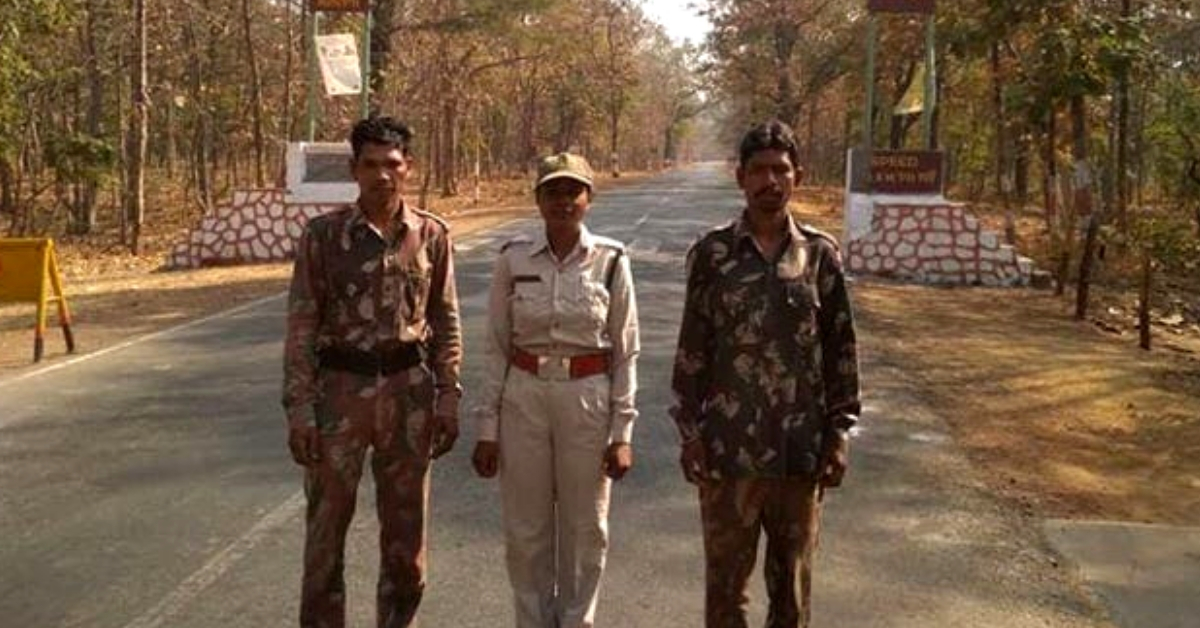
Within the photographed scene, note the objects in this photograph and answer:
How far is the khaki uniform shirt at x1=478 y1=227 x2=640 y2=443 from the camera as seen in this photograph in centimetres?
351

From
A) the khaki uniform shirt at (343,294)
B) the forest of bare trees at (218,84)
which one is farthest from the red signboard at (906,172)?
the khaki uniform shirt at (343,294)

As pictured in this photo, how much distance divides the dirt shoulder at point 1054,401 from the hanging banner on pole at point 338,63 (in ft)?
29.8

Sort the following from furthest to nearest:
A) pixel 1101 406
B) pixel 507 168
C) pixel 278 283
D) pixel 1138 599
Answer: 1. pixel 507 168
2. pixel 278 283
3. pixel 1101 406
4. pixel 1138 599

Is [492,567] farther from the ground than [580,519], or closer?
closer

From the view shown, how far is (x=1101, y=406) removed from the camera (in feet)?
29.1

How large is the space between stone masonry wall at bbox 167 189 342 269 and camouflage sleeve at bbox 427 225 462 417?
1482 centimetres

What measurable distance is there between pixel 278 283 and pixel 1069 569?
1218cm

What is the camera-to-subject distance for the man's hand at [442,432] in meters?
3.72

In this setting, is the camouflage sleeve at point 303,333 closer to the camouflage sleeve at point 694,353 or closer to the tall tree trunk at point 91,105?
the camouflage sleeve at point 694,353

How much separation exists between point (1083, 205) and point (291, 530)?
12.7 meters

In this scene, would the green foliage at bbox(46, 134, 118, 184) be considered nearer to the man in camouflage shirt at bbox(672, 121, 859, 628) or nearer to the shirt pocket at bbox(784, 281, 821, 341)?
the man in camouflage shirt at bbox(672, 121, 859, 628)

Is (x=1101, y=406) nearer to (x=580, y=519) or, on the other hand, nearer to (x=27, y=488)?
(x=580, y=519)

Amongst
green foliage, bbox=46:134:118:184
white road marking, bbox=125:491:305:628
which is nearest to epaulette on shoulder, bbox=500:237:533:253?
white road marking, bbox=125:491:305:628

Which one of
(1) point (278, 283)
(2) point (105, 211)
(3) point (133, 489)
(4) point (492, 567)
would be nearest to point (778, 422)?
(4) point (492, 567)
